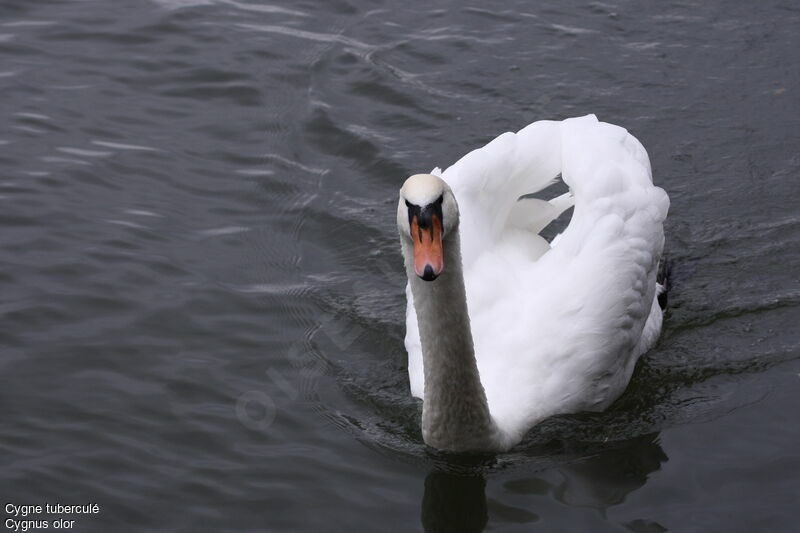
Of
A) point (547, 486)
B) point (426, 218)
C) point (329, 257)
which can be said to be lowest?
point (547, 486)

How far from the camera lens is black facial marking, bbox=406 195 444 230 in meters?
5.71

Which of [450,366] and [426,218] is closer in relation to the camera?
[426,218]

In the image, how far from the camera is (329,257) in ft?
28.6

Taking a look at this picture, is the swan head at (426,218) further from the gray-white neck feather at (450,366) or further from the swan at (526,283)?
the gray-white neck feather at (450,366)

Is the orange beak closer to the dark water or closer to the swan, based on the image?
the swan

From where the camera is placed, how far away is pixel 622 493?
250 inches

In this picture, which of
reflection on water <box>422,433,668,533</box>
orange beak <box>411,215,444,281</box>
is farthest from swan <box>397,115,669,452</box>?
reflection on water <box>422,433,668,533</box>

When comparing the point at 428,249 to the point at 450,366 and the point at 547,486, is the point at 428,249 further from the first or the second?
the point at 547,486

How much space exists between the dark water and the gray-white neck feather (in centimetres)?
19

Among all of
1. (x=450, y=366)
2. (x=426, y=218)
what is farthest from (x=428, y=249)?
(x=450, y=366)

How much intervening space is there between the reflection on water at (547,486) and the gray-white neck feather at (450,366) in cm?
19

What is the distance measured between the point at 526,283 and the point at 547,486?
1.29 m

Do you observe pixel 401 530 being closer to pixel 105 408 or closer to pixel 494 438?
pixel 494 438

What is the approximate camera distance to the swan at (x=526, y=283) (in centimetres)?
629
